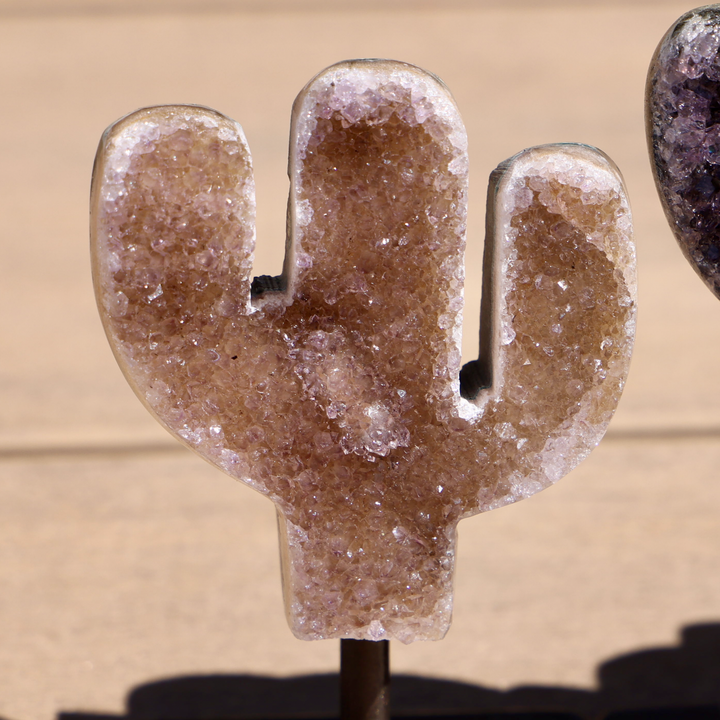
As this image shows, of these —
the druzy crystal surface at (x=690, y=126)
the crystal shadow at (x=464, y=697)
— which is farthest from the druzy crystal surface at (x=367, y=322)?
the crystal shadow at (x=464, y=697)

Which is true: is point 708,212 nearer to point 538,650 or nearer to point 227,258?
point 227,258

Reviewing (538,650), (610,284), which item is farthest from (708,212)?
(538,650)

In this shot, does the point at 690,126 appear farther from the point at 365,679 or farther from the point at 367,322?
the point at 365,679

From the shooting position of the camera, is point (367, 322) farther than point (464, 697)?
No

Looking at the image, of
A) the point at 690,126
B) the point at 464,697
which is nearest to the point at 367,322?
the point at 690,126

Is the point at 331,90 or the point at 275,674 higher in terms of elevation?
the point at 331,90

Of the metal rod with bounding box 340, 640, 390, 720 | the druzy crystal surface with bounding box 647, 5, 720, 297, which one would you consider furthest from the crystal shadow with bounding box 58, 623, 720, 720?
the druzy crystal surface with bounding box 647, 5, 720, 297

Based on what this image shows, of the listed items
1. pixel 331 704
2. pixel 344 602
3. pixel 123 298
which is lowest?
pixel 331 704
